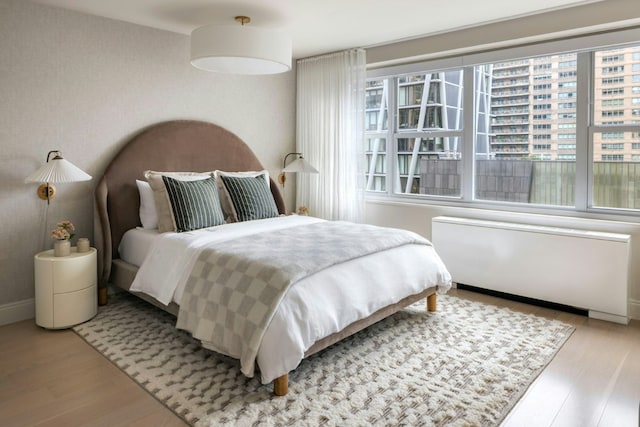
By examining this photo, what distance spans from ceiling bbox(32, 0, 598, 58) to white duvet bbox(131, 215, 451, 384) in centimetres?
166

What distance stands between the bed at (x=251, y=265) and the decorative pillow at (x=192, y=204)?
58 millimetres

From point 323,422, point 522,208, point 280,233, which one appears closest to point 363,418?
point 323,422

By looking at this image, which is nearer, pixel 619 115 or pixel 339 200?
pixel 619 115

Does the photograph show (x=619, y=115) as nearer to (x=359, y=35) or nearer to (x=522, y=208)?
(x=522, y=208)

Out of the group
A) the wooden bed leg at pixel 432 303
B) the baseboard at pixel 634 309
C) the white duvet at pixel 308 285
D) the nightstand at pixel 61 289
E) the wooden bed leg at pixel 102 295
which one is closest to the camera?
the white duvet at pixel 308 285

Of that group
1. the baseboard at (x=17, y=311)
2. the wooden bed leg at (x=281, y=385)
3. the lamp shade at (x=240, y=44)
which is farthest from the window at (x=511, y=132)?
the baseboard at (x=17, y=311)

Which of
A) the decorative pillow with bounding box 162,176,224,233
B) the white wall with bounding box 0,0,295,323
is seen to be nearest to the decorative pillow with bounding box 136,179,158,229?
the decorative pillow with bounding box 162,176,224,233

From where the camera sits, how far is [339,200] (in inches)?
194

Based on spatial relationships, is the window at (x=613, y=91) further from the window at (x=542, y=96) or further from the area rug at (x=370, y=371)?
the area rug at (x=370, y=371)

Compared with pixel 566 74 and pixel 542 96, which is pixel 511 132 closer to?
pixel 542 96

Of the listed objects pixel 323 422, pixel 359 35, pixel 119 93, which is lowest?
pixel 323 422

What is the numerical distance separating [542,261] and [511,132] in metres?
1.24

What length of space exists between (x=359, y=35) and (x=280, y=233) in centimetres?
215

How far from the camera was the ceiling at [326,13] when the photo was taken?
3.27 meters
